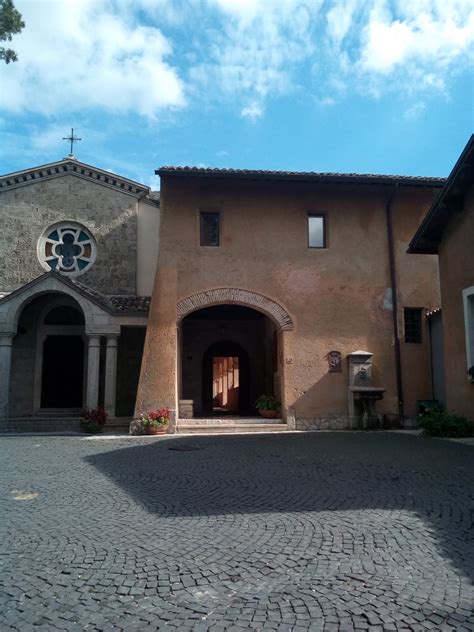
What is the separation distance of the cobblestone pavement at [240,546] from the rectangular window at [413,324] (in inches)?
277

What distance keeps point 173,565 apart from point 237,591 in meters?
0.63

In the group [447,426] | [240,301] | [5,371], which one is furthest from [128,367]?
[447,426]

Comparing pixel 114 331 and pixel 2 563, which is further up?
pixel 114 331

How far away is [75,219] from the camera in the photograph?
17.1 meters

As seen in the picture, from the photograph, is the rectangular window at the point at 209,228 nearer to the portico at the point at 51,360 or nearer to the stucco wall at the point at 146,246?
the stucco wall at the point at 146,246

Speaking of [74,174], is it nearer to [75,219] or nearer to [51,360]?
[75,219]

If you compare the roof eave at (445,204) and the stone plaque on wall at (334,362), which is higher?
the roof eave at (445,204)

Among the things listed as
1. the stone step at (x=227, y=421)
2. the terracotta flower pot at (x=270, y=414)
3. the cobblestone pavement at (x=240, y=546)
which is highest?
the terracotta flower pot at (x=270, y=414)

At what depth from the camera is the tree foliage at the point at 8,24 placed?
32.6 feet

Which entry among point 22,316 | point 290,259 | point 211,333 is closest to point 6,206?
point 22,316

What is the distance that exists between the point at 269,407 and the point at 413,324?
193 inches

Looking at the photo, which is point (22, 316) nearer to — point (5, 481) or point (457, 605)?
point (5, 481)

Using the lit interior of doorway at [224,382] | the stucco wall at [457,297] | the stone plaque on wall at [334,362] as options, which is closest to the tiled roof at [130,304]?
the stone plaque on wall at [334,362]

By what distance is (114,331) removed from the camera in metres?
14.2
